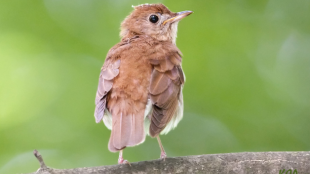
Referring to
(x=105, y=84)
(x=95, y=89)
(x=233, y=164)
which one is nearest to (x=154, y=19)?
(x=95, y=89)

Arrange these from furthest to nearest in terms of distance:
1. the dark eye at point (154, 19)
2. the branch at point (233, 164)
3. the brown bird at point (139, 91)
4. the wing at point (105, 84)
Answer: the dark eye at point (154, 19) → the wing at point (105, 84) → the brown bird at point (139, 91) → the branch at point (233, 164)

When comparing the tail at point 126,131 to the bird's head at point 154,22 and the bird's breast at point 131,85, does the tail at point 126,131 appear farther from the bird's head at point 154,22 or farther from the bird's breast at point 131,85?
the bird's head at point 154,22

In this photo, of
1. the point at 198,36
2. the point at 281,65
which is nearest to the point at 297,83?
the point at 281,65

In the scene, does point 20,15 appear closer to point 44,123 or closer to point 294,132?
point 44,123

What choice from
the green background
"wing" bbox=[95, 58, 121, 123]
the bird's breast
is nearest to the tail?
the bird's breast

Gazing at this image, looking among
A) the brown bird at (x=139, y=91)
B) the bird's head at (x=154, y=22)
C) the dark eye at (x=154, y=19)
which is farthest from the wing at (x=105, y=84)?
the dark eye at (x=154, y=19)

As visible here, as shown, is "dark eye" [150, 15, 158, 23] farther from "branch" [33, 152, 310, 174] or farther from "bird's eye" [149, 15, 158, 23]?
"branch" [33, 152, 310, 174]
